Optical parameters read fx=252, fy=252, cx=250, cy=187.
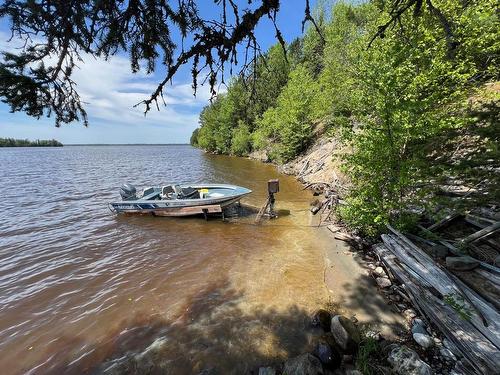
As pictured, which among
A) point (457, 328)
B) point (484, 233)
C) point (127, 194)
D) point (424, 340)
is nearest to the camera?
point (457, 328)

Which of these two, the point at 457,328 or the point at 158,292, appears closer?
the point at 457,328

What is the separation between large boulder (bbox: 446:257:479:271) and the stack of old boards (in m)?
0.16

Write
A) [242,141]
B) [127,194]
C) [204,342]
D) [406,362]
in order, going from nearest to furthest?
[406,362] → [204,342] → [127,194] → [242,141]

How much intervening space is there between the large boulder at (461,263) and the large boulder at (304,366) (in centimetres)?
392

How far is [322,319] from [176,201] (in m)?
9.85

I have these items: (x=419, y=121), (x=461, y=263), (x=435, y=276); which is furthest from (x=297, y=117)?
(x=435, y=276)

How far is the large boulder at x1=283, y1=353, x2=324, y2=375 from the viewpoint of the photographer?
425cm

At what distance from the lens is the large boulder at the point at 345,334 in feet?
15.6

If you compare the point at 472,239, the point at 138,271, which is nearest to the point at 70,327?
the point at 138,271

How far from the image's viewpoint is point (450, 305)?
4.77m

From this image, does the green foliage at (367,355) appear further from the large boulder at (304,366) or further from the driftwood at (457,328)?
the driftwood at (457,328)

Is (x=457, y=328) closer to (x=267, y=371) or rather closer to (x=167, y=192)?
(x=267, y=371)

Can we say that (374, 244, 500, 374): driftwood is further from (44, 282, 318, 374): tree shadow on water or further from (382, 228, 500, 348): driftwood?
(44, 282, 318, 374): tree shadow on water

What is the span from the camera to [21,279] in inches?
322
